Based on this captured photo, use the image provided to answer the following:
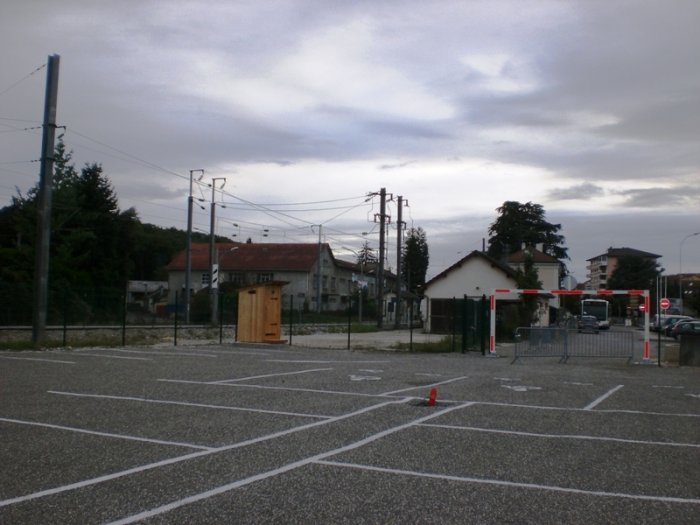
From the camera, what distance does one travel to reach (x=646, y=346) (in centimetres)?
2484

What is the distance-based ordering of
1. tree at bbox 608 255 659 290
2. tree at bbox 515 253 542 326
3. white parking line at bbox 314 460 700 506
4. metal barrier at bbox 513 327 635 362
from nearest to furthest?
white parking line at bbox 314 460 700 506, metal barrier at bbox 513 327 635 362, tree at bbox 515 253 542 326, tree at bbox 608 255 659 290

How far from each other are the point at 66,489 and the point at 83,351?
18.9m

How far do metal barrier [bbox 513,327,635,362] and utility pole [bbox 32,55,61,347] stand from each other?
52.3 ft

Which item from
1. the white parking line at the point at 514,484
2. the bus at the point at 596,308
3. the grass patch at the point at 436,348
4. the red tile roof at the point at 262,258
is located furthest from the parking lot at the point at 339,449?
the red tile roof at the point at 262,258

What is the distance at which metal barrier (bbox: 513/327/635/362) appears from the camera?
2533cm

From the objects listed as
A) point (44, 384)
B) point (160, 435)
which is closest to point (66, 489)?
point (160, 435)

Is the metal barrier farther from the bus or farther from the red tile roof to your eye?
the red tile roof

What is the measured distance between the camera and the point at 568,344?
25.6 metres

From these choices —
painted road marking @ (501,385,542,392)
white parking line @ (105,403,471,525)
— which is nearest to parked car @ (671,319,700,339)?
painted road marking @ (501,385,542,392)

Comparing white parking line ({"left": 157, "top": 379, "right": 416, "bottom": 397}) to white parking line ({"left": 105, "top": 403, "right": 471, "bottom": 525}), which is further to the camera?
white parking line ({"left": 157, "top": 379, "right": 416, "bottom": 397})

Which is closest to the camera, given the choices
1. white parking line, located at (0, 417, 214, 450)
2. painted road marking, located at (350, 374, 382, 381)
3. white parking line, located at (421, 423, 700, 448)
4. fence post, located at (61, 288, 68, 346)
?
white parking line, located at (0, 417, 214, 450)

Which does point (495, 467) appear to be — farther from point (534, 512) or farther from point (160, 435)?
point (160, 435)

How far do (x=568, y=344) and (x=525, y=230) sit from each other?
80831mm

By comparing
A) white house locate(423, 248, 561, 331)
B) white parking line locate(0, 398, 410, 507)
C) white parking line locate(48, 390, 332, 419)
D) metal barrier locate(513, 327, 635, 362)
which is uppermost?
white house locate(423, 248, 561, 331)
